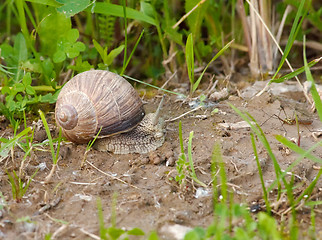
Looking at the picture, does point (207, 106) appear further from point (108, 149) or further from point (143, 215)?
point (143, 215)

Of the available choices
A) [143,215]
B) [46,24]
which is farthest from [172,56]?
[143,215]

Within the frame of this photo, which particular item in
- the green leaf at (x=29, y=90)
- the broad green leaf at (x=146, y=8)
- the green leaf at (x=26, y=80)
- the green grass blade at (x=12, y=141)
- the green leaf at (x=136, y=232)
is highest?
the broad green leaf at (x=146, y=8)

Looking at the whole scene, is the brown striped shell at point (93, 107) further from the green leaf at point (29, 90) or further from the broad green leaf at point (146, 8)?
the broad green leaf at point (146, 8)

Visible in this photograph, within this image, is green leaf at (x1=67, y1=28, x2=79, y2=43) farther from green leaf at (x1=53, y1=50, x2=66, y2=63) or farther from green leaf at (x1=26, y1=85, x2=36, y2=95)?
green leaf at (x1=26, y1=85, x2=36, y2=95)

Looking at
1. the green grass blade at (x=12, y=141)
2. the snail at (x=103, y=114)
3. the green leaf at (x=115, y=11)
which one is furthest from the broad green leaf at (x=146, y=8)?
the green grass blade at (x=12, y=141)

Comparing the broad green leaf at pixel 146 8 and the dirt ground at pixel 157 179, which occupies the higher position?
the broad green leaf at pixel 146 8

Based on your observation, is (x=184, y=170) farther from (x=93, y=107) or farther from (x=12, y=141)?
(x=12, y=141)

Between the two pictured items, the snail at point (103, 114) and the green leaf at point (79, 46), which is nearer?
the snail at point (103, 114)

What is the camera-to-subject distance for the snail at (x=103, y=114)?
10.7ft

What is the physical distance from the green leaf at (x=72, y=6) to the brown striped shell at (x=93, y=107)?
1.89ft

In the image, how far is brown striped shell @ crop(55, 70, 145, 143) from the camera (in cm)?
327

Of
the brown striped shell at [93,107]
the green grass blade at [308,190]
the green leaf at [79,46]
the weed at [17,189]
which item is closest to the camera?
the green grass blade at [308,190]

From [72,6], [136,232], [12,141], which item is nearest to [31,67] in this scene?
[72,6]

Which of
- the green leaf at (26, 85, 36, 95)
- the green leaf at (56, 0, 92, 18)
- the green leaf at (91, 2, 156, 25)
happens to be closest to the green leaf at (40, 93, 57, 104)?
the green leaf at (26, 85, 36, 95)
